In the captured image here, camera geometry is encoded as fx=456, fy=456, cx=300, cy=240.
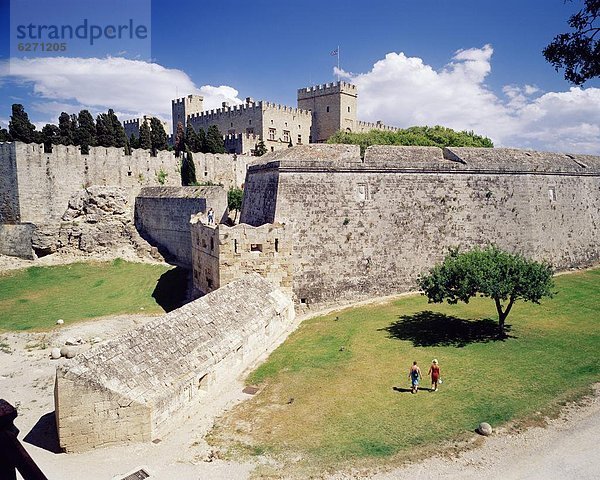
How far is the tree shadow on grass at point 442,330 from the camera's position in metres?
14.3

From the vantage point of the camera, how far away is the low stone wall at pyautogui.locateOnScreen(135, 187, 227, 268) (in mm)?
26922

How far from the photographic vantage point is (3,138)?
30.3 metres

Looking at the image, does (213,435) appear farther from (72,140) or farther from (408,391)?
(72,140)

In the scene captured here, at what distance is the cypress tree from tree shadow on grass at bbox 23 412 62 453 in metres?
26.4

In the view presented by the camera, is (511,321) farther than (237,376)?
Yes

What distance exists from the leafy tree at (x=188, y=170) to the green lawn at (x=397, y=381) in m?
22.7

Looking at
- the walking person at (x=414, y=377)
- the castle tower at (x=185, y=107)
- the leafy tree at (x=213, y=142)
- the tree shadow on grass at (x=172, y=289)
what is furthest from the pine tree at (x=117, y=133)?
the walking person at (x=414, y=377)

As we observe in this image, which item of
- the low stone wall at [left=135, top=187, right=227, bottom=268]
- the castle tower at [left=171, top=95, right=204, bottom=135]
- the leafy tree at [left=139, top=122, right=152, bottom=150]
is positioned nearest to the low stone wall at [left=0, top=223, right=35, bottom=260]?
the low stone wall at [left=135, top=187, right=227, bottom=268]

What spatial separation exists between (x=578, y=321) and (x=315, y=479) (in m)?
12.0

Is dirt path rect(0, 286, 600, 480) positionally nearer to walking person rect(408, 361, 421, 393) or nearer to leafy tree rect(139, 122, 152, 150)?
walking person rect(408, 361, 421, 393)

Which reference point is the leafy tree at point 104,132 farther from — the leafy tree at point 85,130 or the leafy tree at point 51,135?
the leafy tree at point 51,135

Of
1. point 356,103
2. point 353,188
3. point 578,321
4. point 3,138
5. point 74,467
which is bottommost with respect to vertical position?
point 74,467

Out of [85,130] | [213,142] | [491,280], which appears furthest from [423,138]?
[491,280]

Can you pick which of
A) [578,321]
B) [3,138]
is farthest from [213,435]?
[3,138]
